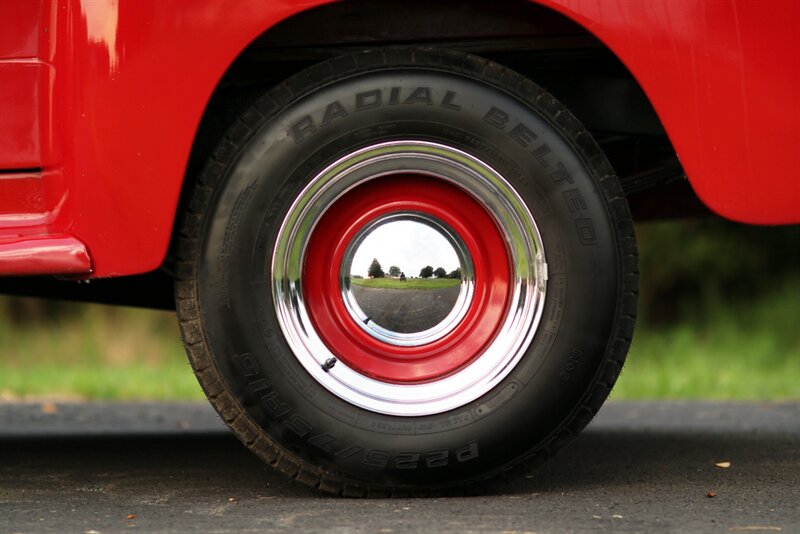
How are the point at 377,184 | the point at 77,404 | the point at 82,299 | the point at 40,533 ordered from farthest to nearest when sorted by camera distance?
the point at 77,404 → the point at 82,299 → the point at 377,184 → the point at 40,533

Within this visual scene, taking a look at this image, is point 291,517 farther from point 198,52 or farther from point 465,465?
point 198,52

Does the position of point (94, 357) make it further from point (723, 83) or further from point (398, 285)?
point (723, 83)

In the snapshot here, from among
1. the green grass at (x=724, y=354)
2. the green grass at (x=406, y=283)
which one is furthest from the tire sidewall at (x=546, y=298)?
the green grass at (x=724, y=354)

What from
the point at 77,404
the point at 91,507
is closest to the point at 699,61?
the point at 91,507

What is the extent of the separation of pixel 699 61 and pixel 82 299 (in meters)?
1.85

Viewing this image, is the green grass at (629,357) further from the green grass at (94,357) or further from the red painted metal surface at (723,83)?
the red painted metal surface at (723,83)

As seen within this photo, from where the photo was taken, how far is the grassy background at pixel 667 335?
21.5 feet

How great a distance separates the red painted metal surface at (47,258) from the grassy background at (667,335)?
3.92 metres

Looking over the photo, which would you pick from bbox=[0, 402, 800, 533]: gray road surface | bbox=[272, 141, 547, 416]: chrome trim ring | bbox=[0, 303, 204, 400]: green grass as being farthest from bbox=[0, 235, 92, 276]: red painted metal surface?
bbox=[0, 303, 204, 400]: green grass

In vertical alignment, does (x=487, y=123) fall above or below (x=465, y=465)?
above

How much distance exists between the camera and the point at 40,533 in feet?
7.10

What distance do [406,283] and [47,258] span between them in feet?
2.62

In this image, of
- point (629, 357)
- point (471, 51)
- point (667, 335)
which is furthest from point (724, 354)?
→ point (471, 51)

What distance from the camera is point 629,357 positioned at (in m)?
8.46
